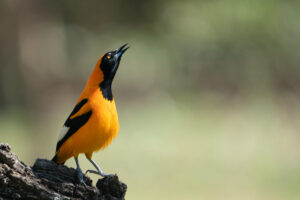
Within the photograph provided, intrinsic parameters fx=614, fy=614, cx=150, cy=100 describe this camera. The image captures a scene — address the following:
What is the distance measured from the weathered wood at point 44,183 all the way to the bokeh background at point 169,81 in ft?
31.9

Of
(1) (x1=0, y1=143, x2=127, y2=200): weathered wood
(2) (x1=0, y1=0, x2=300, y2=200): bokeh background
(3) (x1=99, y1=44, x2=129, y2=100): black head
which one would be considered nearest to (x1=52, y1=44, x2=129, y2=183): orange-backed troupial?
(3) (x1=99, y1=44, x2=129, y2=100): black head

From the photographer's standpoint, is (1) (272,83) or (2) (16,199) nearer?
(2) (16,199)

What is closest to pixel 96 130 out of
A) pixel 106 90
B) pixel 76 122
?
pixel 76 122

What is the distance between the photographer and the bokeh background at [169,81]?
16.5m

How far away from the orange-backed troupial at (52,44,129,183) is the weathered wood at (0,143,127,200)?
56 centimetres

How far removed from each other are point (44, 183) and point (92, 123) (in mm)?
1152

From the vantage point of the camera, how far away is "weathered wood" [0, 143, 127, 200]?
489cm

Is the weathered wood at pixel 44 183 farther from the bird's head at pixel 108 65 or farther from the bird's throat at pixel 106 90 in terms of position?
the bird's head at pixel 108 65

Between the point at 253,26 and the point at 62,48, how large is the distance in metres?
7.09

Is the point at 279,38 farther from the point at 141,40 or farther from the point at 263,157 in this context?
the point at 263,157

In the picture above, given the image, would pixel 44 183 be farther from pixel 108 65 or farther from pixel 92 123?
pixel 108 65

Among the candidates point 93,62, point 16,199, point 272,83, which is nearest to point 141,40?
point 93,62

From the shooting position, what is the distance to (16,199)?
16.1 ft

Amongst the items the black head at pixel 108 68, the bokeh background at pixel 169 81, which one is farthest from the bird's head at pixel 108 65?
the bokeh background at pixel 169 81
